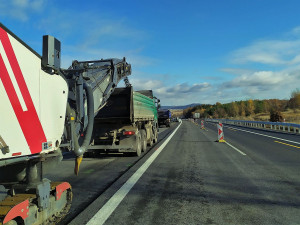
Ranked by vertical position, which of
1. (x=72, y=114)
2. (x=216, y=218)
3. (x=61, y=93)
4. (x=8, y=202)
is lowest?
(x=216, y=218)

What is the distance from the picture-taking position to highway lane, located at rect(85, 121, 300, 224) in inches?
176

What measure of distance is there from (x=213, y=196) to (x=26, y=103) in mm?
4197

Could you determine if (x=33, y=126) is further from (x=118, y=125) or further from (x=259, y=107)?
(x=259, y=107)

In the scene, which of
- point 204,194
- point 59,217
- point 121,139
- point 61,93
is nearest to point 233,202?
point 204,194

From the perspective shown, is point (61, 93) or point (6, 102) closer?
point (6, 102)

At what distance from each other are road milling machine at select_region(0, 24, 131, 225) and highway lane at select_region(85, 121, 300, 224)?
1273mm

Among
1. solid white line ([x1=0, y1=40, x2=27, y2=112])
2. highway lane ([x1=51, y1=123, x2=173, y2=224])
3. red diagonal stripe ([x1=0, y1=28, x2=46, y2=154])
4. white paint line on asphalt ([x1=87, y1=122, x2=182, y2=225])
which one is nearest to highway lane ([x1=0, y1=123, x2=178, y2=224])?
highway lane ([x1=51, y1=123, x2=173, y2=224])

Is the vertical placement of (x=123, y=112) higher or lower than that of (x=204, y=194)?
higher

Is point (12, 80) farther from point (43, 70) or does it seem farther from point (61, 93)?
point (61, 93)

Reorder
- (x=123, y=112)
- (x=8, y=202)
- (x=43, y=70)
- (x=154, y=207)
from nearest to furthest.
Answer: (x=8, y=202) → (x=43, y=70) → (x=154, y=207) → (x=123, y=112)

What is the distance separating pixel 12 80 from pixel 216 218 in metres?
3.65

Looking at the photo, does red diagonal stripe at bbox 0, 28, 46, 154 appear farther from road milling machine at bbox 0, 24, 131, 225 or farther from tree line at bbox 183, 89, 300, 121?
tree line at bbox 183, 89, 300, 121

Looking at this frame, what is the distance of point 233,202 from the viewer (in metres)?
5.25

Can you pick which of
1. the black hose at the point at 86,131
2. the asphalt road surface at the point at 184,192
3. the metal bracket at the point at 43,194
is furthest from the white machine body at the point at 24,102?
the asphalt road surface at the point at 184,192
